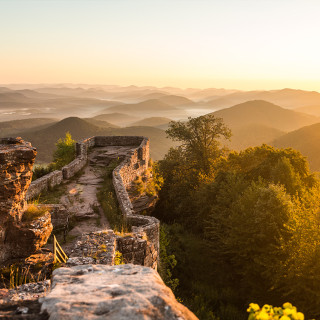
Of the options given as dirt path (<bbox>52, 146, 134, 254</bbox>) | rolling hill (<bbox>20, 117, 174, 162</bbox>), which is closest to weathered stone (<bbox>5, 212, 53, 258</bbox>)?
dirt path (<bbox>52, 146, 134, 254</bbox>)

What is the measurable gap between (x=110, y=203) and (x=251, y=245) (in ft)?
29.7

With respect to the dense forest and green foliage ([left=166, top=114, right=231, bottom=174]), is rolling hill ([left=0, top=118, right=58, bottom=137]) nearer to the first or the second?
green foliage ([left=166, top=114, right=231, bottom=174])

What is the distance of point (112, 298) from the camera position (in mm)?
3025

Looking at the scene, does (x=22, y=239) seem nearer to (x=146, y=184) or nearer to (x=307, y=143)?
(x=146, y=184)

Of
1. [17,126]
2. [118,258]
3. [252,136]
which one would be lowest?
[17,126]

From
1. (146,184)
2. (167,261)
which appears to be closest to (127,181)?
(146,184)

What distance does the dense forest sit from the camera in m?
14.2

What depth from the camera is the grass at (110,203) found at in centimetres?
→ 1331

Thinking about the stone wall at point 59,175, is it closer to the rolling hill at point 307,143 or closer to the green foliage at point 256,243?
the green foliage at point 256,243

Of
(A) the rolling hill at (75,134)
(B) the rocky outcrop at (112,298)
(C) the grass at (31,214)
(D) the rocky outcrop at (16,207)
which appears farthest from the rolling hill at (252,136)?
(B) the rocky outcrop at (112,298)

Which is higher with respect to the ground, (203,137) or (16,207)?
(203,137)

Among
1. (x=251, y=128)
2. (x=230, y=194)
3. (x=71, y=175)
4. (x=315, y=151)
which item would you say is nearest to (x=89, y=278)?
(x=71, y=175)

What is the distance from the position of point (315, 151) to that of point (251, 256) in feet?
303

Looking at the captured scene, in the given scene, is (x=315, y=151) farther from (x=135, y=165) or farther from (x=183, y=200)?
(x=135, y=165)
